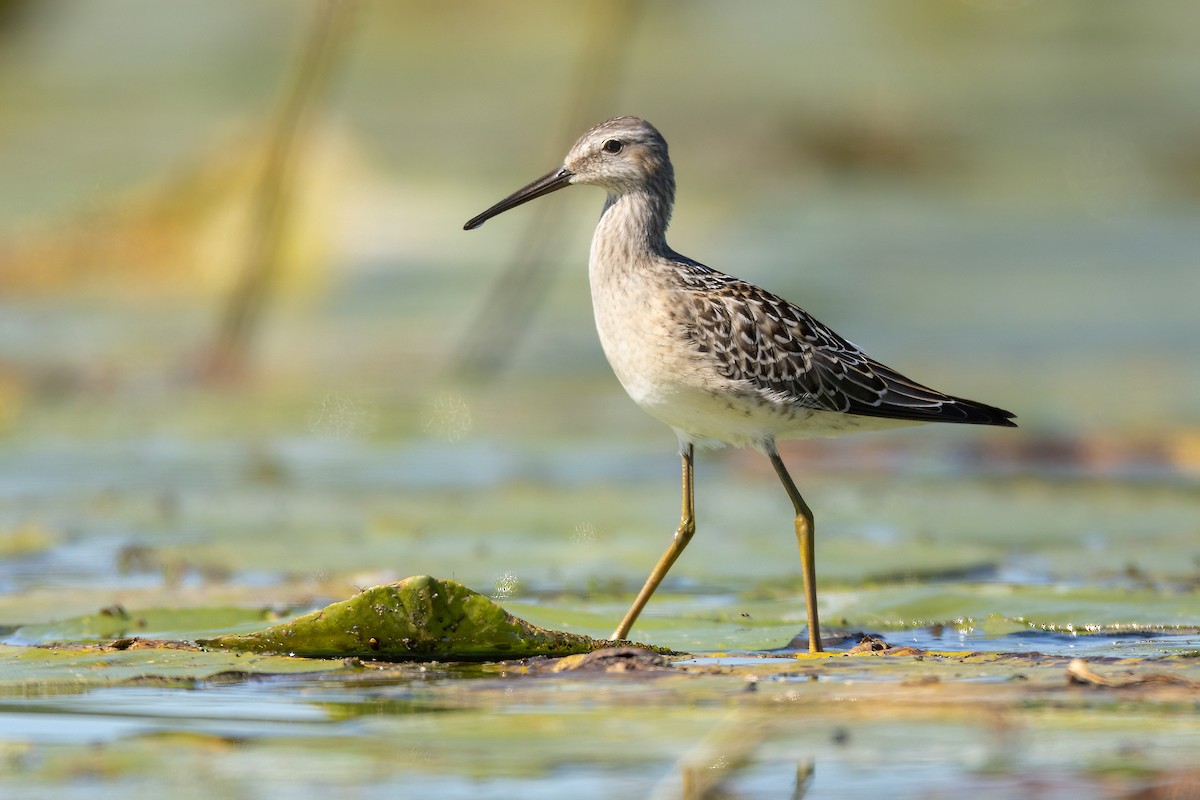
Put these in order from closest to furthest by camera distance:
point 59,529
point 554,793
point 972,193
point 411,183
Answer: point 554,793 → point 59,529 → point 411,183 → point 972,193

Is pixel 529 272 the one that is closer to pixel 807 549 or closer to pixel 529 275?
pixel 529 275

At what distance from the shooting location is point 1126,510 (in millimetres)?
8852

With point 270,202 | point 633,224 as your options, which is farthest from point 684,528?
point 270,202

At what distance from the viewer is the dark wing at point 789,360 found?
6.38 meters

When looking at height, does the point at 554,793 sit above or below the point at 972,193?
below

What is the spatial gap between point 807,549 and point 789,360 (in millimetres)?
666

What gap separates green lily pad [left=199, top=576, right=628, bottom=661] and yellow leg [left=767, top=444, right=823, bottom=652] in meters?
0.92

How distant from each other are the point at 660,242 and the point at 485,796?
2913 mm

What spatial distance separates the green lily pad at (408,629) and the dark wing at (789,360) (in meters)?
1.23

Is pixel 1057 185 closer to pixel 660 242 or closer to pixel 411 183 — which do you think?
pixel 411 183

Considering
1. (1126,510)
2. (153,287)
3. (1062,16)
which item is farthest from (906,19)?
(1126,510)

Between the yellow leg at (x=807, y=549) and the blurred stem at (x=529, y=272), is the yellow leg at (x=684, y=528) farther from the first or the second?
the blurred stem at (x=529, y=272)

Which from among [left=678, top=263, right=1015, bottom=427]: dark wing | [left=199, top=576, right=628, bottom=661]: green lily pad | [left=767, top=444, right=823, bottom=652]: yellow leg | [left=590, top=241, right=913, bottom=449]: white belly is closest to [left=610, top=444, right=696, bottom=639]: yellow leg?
[left=590, top=241, right=913, bottom=449]: white belly

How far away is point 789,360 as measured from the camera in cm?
650
